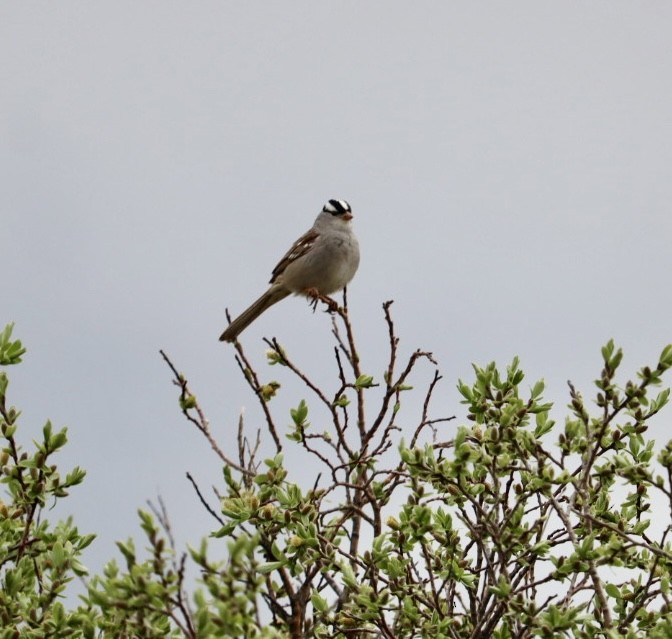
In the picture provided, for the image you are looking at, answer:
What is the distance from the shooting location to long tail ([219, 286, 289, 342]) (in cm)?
1190

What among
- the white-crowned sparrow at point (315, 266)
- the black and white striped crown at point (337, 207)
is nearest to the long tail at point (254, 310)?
the white-crowned sparrow at point (315, 266)

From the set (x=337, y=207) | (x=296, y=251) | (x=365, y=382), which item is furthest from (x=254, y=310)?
(x=365, y=382)

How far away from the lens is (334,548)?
5.81 meters

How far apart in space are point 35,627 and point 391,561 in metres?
1.91

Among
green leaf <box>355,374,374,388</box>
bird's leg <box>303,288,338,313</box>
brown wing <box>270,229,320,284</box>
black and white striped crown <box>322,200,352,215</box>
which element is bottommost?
green leaf <box>355,374,374,388</box>

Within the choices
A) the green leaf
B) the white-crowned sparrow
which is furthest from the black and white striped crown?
the green leaf

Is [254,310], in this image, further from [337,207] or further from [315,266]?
[337,207]

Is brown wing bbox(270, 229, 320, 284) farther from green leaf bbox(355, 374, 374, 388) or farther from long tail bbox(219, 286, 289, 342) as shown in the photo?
green leaf bbox(355, 374, 374, 388)

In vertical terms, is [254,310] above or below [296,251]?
below

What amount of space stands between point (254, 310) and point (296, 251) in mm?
841

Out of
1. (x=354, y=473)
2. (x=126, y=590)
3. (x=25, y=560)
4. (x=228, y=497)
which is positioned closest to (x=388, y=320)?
(x=354, y=473)

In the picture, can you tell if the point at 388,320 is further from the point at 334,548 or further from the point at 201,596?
the point at 201,596

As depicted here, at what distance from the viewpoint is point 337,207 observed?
1253 cm

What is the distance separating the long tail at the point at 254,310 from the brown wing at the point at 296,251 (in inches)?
7.1
